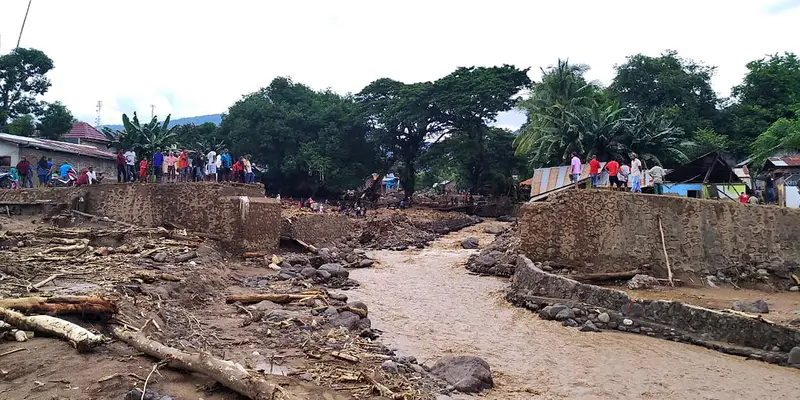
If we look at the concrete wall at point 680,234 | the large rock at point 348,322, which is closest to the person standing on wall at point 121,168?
the large rock at point 348,322

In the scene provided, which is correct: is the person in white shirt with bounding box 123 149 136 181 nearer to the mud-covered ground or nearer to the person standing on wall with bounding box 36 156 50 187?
the person standing on wall with bounding box 36 156 50 187

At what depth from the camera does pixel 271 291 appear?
43.6 ft

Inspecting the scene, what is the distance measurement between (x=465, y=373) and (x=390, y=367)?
46.2 inches

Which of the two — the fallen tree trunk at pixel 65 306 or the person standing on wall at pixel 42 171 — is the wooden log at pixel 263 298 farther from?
the person standing on wall at pixel 42 171

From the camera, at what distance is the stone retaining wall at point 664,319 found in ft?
31.5

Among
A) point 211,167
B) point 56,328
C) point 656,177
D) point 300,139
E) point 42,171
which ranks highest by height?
point 300,139

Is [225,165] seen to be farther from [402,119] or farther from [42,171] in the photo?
[402,119]

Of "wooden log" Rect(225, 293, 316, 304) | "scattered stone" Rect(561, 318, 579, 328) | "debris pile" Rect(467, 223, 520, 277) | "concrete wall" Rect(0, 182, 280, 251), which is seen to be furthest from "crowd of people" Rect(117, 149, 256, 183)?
"scattered stone" Rect(561, 318, 579, 328)

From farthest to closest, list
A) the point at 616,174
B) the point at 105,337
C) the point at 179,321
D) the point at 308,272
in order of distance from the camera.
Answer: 1. the point at 616,174
2. the point at 308,272
3. the point at 179,321
4. the point at 105,337

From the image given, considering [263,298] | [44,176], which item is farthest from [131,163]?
[263,298]

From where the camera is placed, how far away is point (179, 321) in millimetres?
8531

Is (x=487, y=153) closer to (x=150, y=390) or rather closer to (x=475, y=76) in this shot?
(x=475, y=76)

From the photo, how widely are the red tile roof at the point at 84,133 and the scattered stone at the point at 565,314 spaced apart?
3329 centimetres

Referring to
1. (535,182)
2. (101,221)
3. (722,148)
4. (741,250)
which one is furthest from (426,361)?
(722,148)
